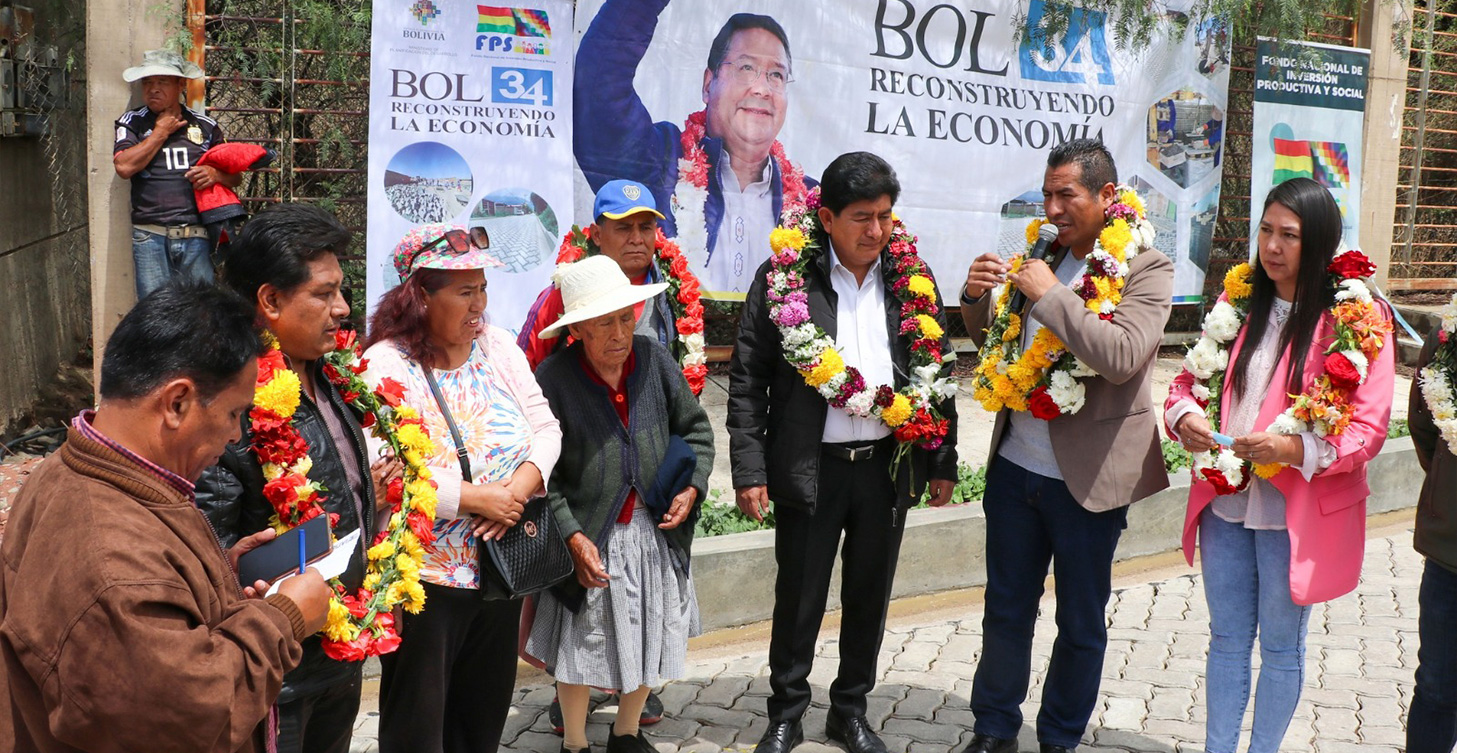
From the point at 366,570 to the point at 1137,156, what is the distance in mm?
8195

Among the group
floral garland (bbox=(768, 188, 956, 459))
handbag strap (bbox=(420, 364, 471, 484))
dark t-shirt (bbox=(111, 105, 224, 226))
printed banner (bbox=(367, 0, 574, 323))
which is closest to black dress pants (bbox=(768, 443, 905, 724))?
floral garland (bbox=(768, 188, 956, 459))

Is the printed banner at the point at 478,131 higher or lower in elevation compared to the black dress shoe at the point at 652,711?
higher

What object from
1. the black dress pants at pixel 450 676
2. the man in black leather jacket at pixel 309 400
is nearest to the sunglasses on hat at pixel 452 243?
the man in black leather jacket at pixel 309 400

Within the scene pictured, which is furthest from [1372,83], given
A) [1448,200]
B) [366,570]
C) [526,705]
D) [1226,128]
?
[366,570]

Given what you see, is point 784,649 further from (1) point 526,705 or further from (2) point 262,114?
(2) point 262,114

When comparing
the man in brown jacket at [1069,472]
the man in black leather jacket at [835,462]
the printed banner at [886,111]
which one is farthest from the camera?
the printed banner at [886,111]

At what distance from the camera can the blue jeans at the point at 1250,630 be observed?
3.97 metres

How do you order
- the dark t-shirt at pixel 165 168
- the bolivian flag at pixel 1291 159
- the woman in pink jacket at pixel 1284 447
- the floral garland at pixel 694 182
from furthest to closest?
the bolivian flag at pixel 1291 159 < the floral garland at pixel 694 182 < the dark t-shirt at pixel 165 168 < the woman in pink jacket at pixel 1284 447

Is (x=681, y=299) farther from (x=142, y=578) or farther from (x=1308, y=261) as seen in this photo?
(x=142, y=578)

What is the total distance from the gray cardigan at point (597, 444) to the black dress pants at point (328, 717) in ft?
3.19

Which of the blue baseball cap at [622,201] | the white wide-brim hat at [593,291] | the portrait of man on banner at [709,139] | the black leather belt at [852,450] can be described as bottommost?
the black leather belt at [852,450]

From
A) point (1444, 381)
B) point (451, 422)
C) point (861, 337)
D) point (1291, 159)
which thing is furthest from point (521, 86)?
point (1291, 159)

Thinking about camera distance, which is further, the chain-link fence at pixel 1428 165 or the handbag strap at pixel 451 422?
the chain-link fence at pixel 1428 165

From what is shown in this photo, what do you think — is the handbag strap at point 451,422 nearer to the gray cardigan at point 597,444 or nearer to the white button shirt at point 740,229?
the gray cardigan at point 597,444
